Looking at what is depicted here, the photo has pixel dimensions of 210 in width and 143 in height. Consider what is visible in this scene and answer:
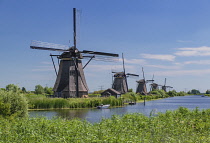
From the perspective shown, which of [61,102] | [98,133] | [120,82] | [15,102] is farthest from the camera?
[120,82]

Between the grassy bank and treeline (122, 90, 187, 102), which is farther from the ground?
treeline (122, 90, 187, 102)

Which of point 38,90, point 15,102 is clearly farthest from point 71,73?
point 38,90

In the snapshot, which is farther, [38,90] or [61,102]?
[38,90]

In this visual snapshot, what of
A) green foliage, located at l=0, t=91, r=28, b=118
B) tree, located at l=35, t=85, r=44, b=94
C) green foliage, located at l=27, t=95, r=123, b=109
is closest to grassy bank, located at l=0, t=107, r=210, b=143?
green foliage, located at l=0, t=91, r=28, b=118

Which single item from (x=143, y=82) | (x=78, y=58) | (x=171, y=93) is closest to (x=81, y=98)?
(x=78, y=58)

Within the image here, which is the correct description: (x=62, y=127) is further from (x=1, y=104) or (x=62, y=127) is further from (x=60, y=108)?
(x=60, y=108)

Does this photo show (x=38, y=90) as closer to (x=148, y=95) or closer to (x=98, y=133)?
(x=148, y=95)

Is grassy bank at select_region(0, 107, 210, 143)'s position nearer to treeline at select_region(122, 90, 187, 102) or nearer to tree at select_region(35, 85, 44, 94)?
treeline at select_region(122, 90, 187, 102)

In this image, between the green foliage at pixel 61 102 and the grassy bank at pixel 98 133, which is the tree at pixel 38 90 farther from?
the grassy bank at pixel 98 133

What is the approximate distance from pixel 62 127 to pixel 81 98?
86.5 ft

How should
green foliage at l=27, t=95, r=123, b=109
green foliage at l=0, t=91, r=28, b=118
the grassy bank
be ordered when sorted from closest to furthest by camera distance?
the grassy bank, green foliage at l=0, t=91, r=28, b=118, green foliage at l=27, t=95, r=123, b=109

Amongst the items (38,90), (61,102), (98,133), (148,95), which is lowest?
(98,133)

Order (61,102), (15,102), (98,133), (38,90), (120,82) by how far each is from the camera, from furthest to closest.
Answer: (38,90), (120,82), (61,102), (15,102), (98,133)

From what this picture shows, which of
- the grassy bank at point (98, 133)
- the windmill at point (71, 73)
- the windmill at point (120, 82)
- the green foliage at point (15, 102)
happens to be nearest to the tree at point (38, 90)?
the windmill at point (120, 82)
